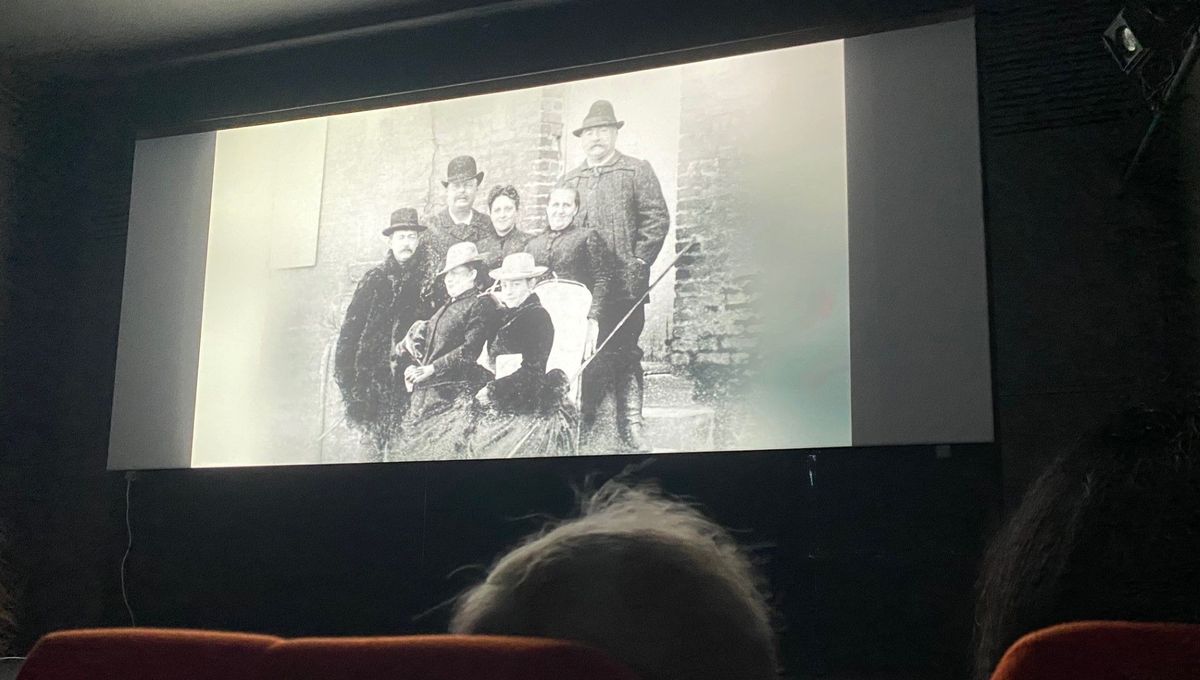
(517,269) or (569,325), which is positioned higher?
(517,269)

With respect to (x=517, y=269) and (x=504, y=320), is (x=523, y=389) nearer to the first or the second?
(x=504, y=320)

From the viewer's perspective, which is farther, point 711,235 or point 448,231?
point 448,231

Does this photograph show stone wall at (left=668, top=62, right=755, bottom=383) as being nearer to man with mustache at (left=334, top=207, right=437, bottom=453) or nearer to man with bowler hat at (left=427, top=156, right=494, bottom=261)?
man with bowler hat at (left=427, top=156, right=494, bottom=261)

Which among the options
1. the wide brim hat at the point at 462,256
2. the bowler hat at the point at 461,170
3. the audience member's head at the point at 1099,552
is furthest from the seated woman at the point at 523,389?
the audience member's head at the point at 1099,552

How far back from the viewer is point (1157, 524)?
26.7 inches

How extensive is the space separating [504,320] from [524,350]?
0.14 meters

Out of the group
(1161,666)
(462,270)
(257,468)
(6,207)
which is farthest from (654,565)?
(6,207)

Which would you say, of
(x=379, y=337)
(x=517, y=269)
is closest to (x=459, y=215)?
(x=517, y=269)

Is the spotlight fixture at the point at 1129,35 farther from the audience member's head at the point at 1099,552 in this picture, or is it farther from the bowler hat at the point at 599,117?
the audience member's head at the point at 1099,552

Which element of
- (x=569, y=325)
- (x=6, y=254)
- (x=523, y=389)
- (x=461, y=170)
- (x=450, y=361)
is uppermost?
(x=461, y=170)

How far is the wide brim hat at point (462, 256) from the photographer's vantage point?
12.2 feet

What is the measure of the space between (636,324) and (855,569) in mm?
1064

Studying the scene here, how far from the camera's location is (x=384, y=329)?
382cm

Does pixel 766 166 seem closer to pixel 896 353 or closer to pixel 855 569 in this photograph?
pixel 896 353
